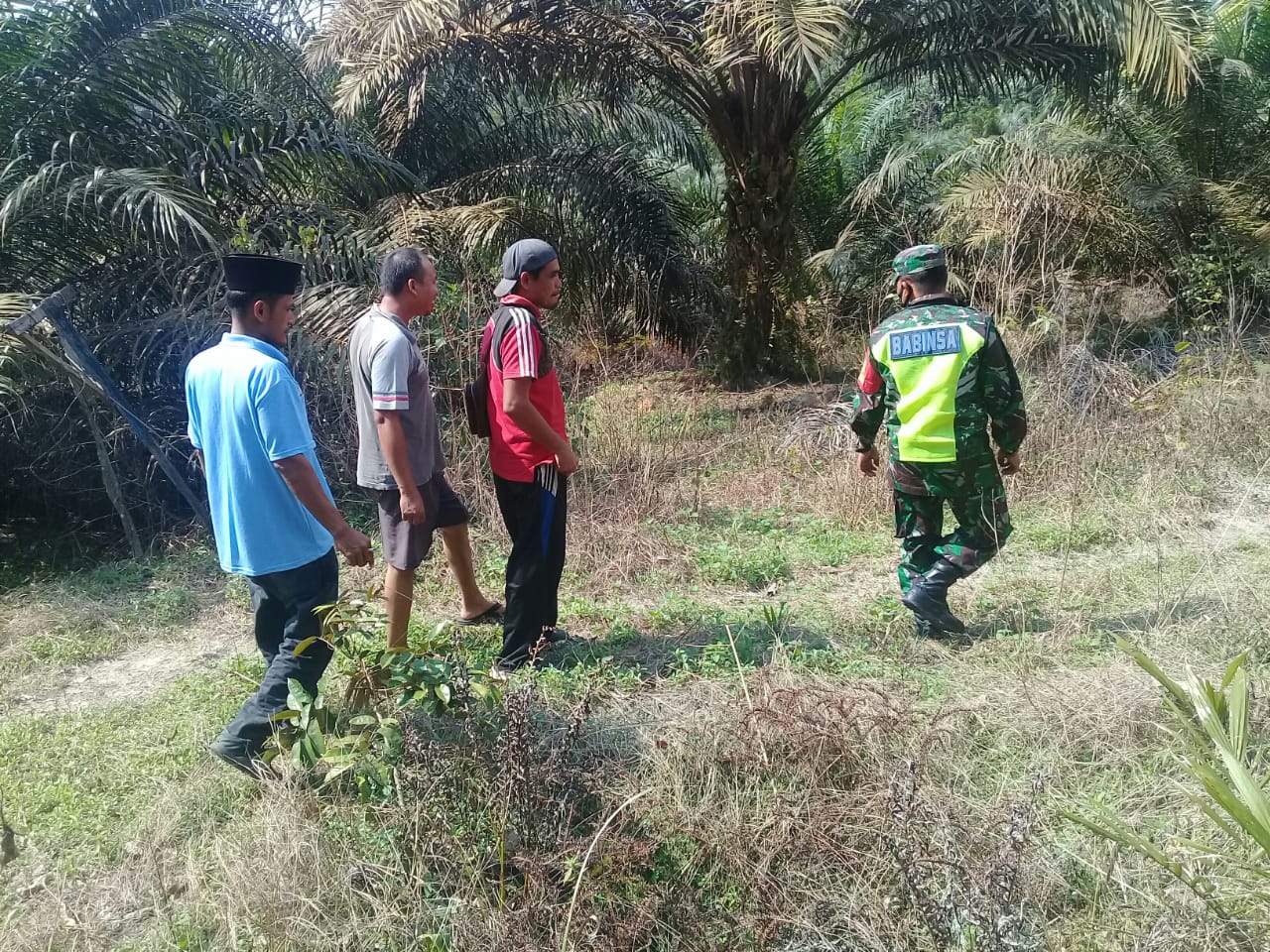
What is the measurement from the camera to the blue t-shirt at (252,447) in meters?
2.83

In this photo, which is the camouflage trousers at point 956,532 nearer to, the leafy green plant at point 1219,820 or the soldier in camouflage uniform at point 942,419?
the soldier in camouflage uniform at point 942,419

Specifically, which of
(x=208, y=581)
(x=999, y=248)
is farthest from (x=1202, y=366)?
(x=208, y=581)

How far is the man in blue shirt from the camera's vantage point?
2.85m

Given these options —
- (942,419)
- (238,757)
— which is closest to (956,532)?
(942,419)

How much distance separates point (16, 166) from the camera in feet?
19.6

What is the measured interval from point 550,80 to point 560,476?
5.86m

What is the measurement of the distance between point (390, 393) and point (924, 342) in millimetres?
1987

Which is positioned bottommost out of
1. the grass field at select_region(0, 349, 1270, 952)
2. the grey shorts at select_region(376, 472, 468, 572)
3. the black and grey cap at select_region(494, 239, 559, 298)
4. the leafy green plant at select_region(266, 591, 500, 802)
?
the grass field at select_region(0, 349, 1270, 952)

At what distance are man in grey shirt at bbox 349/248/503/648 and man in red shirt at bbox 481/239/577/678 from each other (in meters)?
0.26

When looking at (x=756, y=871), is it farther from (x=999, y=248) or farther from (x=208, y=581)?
(x=999, y=248)

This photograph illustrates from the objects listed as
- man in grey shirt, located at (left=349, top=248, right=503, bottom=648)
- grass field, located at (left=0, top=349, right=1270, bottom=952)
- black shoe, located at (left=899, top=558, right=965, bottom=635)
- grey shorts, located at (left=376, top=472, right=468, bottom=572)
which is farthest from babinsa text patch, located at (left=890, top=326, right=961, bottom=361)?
grey shorts, located at (left=376, top=472, right=468, bottom=572)

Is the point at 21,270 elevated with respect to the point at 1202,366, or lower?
elevated

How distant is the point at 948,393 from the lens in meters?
3.74

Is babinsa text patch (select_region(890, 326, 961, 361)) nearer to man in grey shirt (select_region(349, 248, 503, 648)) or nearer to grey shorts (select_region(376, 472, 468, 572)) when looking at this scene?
man in grey shirt (select_region(349, 248, 503, 648))
